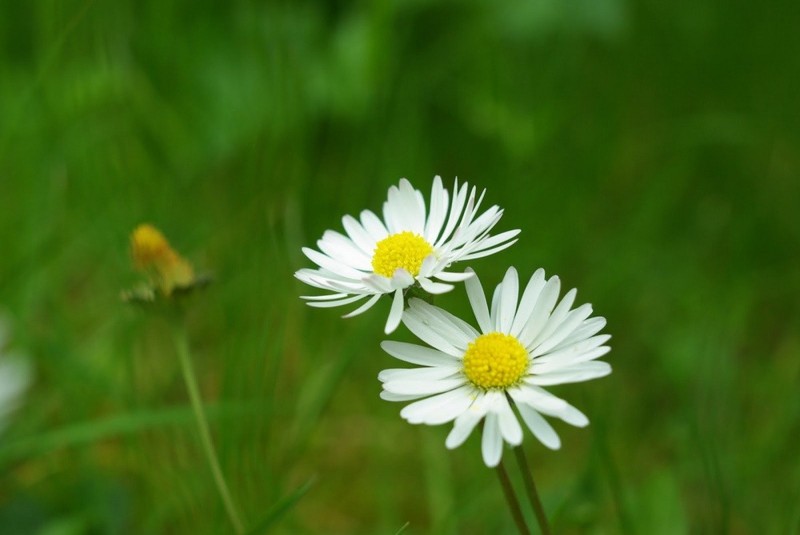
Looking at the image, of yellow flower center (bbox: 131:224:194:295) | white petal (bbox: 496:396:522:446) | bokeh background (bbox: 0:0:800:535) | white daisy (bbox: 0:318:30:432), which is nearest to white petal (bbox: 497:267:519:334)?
white petal (bbox: 496:396:522:446)

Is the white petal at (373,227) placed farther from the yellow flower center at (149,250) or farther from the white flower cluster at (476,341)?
the yellow flower center at (149,250)

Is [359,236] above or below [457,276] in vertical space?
above

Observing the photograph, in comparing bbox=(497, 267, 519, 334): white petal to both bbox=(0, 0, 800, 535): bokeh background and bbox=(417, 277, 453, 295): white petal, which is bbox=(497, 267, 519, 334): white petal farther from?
bbox=(0, 0, 800, 535): bokeh background

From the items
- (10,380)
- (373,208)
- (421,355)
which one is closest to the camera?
(421,355)

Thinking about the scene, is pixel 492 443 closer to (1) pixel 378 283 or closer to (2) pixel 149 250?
(1) pixel 378 283

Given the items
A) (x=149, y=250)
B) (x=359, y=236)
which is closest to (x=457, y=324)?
(x=359, y=236)

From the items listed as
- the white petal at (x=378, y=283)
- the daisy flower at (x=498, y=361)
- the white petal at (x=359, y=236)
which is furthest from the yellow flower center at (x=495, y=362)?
the white petal at (x=359, y=236)
